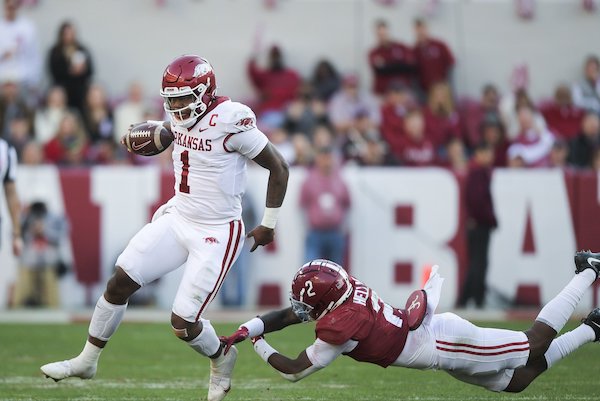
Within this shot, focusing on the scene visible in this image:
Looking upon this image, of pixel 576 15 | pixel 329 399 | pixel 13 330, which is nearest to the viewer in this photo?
pixel 329 399

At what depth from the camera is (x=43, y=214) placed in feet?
39.3

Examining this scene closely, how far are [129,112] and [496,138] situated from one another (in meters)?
4.12

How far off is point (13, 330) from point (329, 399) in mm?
4224

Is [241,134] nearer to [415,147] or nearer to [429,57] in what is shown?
[415,147]

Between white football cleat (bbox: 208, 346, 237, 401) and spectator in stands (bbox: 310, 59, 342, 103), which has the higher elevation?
spectator in stands (bbox: 310, 59, 342, 103)

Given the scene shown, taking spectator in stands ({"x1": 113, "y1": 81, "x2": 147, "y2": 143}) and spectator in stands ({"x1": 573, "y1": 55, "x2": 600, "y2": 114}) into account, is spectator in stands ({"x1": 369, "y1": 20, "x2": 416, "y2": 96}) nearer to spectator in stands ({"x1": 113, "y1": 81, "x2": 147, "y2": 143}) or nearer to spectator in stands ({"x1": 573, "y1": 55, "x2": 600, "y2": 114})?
spectator in stands ({"x1": 573, "y1": 55, "x2": 600, "y2": 114})

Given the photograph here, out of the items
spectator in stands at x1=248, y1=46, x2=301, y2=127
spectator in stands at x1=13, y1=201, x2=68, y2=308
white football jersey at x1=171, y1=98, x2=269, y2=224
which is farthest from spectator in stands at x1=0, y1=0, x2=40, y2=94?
white football jersey at x1=171, y1=98, x2=269, y2=224

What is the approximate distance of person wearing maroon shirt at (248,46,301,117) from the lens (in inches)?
549

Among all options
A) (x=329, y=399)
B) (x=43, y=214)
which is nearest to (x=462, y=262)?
(x=43, y=214)

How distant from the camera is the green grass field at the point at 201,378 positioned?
6875 mm

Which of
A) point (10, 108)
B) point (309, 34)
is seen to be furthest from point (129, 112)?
point (309, 34)

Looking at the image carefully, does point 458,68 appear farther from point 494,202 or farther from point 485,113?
point 494,202

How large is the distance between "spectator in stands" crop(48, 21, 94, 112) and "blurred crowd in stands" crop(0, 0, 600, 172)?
1 centimetres

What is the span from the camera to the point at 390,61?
46.1 ft
